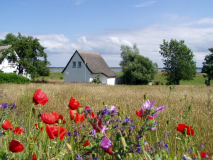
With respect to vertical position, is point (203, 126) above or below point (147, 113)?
below

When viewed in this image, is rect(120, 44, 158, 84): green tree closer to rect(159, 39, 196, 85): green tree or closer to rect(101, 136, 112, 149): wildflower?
rect(159, 39, 196, 85): green tree

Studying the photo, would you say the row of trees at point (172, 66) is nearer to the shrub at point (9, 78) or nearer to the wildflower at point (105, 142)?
the shrub at point (9, 78)

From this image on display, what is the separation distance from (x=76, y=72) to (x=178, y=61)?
17628 millimetres

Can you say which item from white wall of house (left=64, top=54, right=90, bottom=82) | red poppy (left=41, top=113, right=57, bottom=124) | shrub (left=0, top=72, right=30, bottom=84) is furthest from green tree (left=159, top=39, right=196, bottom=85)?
red poppy (left=41, top=113, right=57, bottom=124)

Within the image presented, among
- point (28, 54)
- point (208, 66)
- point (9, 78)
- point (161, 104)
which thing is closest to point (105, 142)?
point (161, 104)

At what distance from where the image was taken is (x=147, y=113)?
46.9 inches

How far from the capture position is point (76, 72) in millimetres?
35250

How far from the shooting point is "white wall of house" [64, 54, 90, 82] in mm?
34375

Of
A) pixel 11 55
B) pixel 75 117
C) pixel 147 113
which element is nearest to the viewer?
pixel 147 113

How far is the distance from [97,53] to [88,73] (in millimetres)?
7272

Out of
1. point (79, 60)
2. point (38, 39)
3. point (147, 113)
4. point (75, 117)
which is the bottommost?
point (75, 117)

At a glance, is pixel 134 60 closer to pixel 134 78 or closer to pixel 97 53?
pixel 134 78

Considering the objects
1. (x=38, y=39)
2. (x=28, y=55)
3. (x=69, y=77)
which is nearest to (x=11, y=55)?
(x=28, y=55)

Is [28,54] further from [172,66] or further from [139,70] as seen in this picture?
[172,66]
